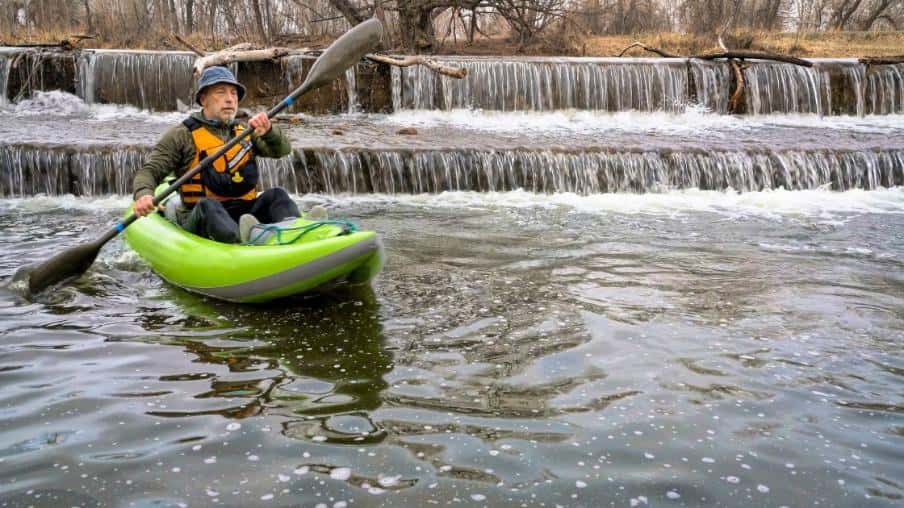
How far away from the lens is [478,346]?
3979 millimetres

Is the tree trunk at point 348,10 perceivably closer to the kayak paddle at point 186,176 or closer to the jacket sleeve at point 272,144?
the kayak paddle at point 186,176

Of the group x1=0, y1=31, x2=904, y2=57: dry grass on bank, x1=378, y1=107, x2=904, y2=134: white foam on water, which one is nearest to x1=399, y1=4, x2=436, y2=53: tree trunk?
x1=0, y1=31, x2=904, y2=57: dry grass on bank

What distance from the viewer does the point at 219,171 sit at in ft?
16.2

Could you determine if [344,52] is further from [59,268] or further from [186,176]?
[59,268]

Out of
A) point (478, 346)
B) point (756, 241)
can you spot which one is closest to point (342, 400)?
point (478, 346)

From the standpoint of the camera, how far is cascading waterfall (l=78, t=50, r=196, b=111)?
12492 mm

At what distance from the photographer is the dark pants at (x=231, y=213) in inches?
189

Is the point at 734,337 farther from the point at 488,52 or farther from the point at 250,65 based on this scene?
the point at 488,52

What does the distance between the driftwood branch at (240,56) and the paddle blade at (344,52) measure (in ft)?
21.3

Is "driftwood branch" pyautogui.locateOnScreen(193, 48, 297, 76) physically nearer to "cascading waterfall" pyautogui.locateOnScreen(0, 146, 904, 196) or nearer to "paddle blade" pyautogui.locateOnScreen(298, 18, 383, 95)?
"cascading waterfall" pyautogui.locateOnScreen(0, 146, 904, 196)

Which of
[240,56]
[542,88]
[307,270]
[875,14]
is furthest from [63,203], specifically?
[875,14]

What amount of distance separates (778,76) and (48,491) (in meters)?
13.1

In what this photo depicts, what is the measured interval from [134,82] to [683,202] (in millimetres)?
8260

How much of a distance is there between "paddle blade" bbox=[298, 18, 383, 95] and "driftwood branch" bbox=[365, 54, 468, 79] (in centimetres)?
619
